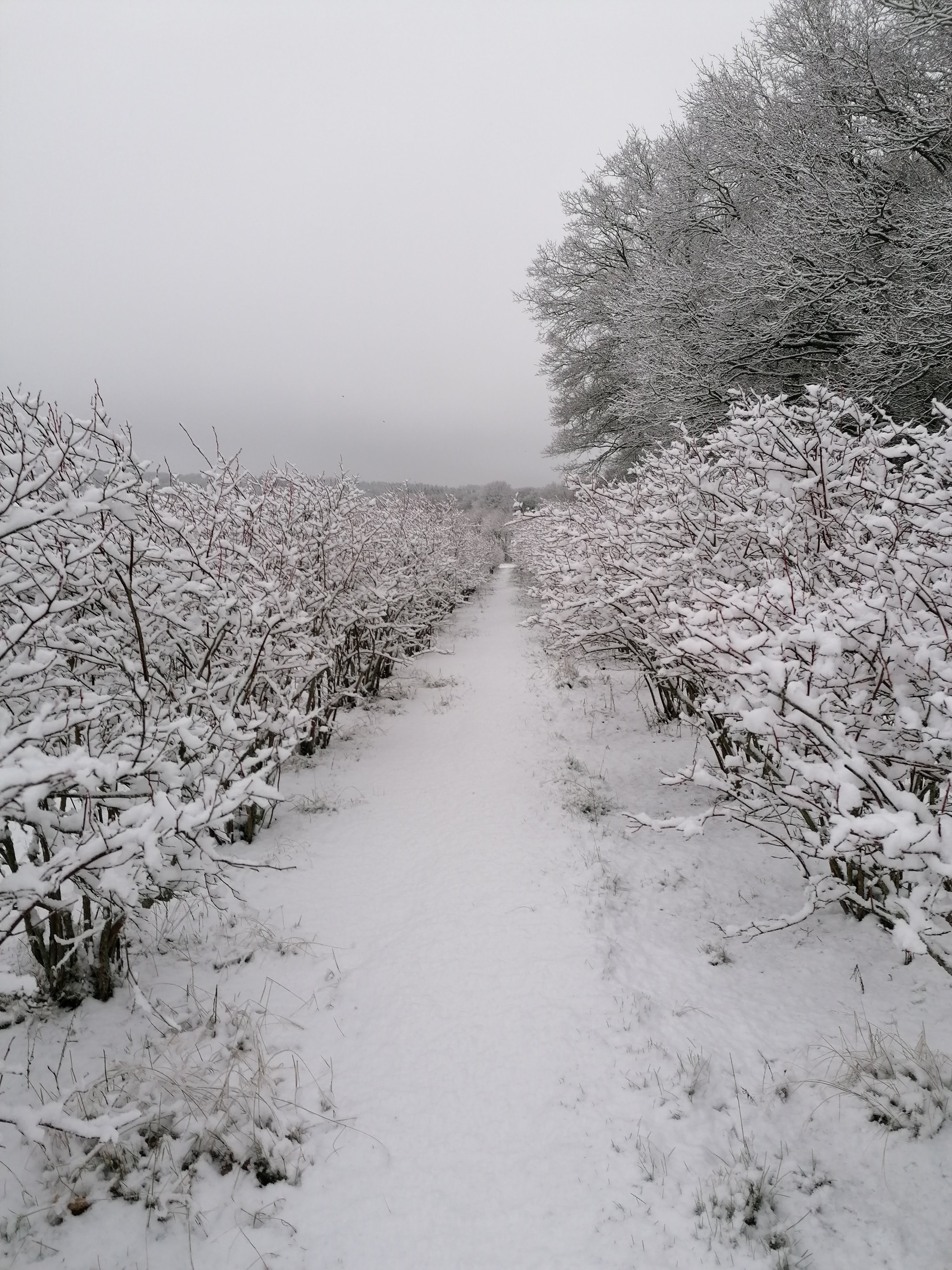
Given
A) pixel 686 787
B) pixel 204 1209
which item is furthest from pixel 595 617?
pixel 204 1209

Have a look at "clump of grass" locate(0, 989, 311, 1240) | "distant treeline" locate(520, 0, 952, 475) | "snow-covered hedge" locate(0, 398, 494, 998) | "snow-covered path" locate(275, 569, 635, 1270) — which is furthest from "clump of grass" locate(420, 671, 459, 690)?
"clump of grass" locate(0, 989, 311, 1240)

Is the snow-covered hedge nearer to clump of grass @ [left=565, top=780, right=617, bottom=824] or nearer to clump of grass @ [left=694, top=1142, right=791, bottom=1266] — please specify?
clump of grass @ [left=694, top=1142, right=791, bottom=1266]

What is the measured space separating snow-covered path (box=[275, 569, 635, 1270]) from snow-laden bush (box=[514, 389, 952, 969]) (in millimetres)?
1210

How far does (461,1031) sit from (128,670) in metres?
2.61

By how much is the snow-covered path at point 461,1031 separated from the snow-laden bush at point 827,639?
121 centimetres

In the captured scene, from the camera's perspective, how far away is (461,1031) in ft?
9.83

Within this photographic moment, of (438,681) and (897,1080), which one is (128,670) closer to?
(897,1080)

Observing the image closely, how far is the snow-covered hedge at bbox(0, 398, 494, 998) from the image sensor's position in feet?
6.17

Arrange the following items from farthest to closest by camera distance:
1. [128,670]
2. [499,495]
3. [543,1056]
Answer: [499,495] < [128,670] < [543,1056]

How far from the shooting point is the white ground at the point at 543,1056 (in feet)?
6.73

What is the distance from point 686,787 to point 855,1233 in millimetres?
3591

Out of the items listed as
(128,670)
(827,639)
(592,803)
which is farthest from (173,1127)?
(592,803)

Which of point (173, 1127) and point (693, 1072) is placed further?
point (693, 1072)

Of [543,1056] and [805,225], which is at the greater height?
[805,225]
